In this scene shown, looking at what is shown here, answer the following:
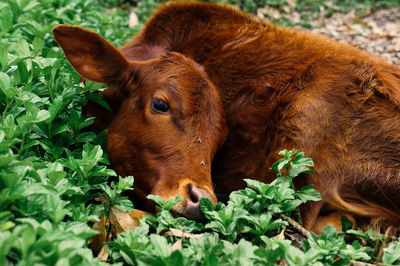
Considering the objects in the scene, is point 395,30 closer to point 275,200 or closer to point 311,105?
point 311,105

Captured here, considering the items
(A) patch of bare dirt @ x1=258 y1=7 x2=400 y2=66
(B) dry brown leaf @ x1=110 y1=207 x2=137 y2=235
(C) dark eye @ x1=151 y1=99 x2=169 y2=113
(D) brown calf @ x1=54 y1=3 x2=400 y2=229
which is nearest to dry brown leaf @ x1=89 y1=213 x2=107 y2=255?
(B) dry brown leaf @ x1=110 y1=207 x2=137 y2=235

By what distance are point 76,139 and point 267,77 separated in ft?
5.21

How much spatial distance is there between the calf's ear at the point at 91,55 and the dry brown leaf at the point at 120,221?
3.73ft

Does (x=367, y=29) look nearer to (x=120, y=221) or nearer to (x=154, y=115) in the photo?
(x=154, y=115)

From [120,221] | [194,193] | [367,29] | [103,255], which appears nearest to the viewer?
[103,255]

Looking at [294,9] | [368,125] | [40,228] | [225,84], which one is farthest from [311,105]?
[294,9]

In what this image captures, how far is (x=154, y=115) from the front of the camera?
3.33 m

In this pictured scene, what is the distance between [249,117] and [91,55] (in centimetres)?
131

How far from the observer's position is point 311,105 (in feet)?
11.2

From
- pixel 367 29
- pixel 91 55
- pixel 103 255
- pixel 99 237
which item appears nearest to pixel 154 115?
pixel 91 55

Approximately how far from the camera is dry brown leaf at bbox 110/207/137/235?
2.66 m

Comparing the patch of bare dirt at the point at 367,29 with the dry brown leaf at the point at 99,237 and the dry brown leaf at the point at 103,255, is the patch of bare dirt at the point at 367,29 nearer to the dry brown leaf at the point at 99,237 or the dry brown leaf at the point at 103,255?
the dry brown leaf at the point at 99,237

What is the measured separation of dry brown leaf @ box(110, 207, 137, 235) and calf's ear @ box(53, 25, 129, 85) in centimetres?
114

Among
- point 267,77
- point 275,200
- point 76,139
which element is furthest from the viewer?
point 267,77
